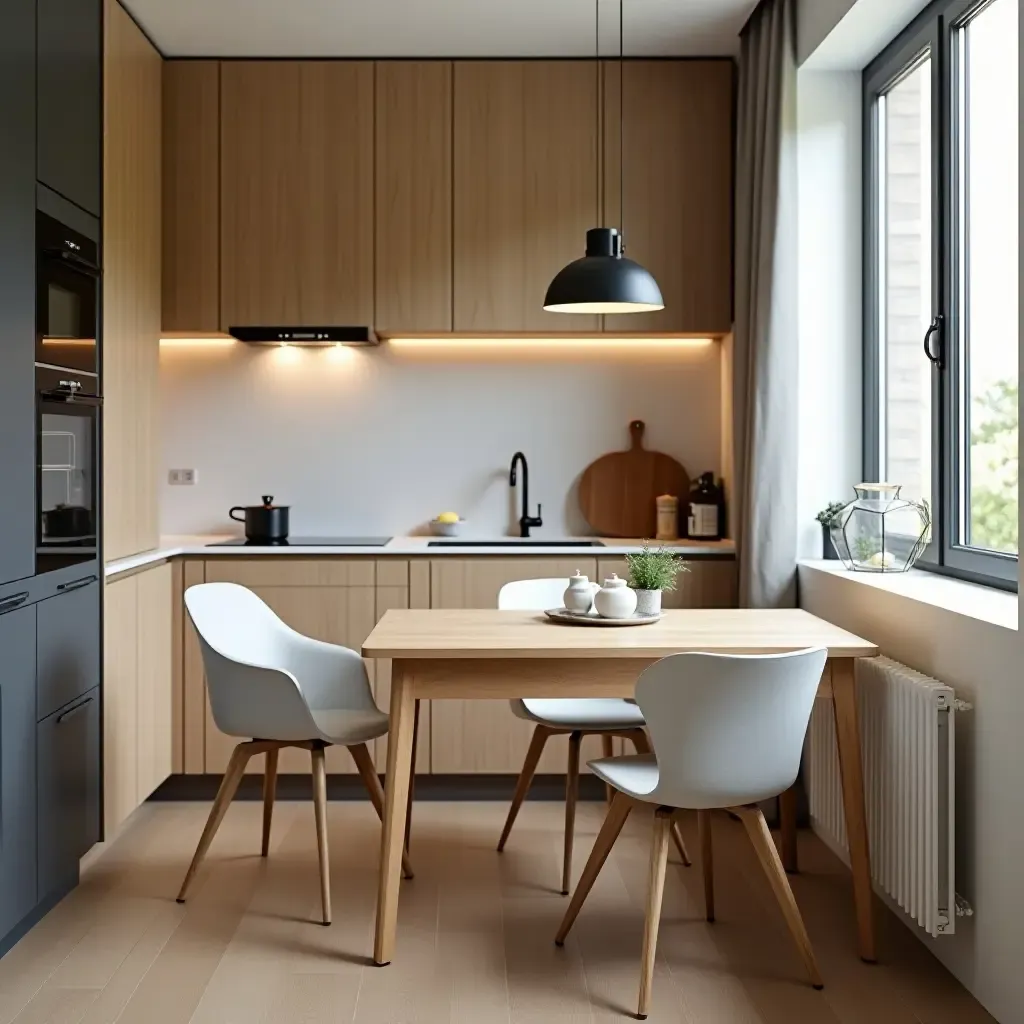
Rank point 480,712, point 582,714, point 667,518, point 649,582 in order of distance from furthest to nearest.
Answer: point 667,518 → point 480,712 → point 582,714 → point 649,582

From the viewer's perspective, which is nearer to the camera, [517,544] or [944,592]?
[944,592]

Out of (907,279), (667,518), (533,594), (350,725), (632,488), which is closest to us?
(350,725)

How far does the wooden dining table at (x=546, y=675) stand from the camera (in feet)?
9.00

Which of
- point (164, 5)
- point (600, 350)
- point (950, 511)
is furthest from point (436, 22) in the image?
point (950, 511)

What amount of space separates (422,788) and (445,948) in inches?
55.4

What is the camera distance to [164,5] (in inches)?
155

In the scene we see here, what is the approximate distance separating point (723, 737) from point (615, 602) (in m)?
0.66

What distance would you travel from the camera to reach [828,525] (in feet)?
12.3

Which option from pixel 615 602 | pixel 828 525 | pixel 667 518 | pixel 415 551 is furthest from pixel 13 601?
pixel 667 518

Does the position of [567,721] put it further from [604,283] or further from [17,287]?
[17,287]

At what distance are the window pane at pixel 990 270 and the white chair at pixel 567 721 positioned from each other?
109cm

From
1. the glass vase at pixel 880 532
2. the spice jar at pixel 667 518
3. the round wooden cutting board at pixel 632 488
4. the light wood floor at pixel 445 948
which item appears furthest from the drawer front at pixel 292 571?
the glass vase at pixel 880 532

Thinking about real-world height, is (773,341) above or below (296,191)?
below

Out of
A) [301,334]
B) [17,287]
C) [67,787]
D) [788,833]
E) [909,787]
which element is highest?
[301,334]
